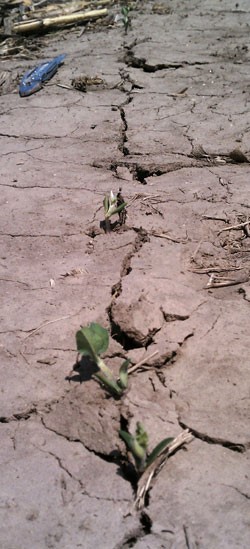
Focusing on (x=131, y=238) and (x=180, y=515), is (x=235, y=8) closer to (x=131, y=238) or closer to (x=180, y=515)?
(x=131, y=238)

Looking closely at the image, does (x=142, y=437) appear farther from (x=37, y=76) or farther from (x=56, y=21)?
(x=56, y=21)

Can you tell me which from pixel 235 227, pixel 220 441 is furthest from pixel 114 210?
pixel 220 441

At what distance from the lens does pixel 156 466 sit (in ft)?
5.86

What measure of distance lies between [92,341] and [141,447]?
1.43 ft

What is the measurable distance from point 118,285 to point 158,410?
0.70 m

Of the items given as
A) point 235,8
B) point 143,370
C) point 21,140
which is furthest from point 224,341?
point 235,8

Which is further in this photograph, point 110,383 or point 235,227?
point 235,227

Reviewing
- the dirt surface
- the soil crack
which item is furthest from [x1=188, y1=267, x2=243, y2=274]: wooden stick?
the soil crack

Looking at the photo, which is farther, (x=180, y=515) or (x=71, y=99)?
(x=71, y=99)

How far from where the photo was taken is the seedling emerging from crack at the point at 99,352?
1981 millimetres

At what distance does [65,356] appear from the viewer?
2.21m

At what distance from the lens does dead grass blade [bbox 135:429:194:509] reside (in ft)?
5.63

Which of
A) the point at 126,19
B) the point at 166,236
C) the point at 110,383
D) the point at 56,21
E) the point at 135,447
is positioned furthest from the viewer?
the point at 56,21

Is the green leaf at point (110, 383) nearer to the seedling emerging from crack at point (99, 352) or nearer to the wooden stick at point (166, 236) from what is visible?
the seedling emerging from crack at point (99, 352)
